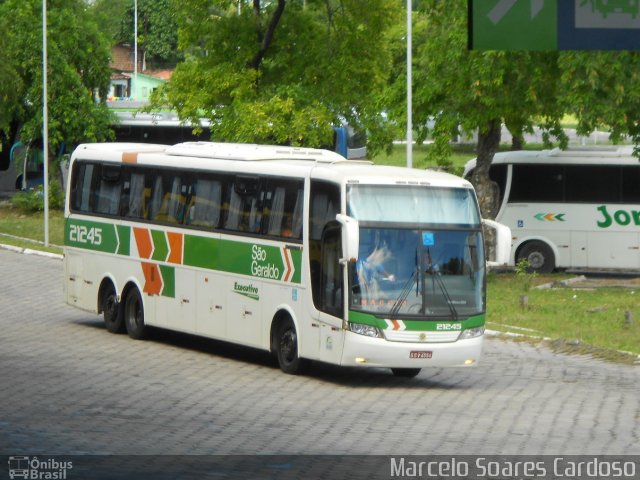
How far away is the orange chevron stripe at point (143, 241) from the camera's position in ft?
77.2

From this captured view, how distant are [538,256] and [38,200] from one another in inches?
742

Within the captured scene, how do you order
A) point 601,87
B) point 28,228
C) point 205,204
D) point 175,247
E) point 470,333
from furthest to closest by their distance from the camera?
point 28,228 < point 601,87 < point 175,247 < point 205,204 < point 470,333

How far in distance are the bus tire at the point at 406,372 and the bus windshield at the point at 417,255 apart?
172 centimetres

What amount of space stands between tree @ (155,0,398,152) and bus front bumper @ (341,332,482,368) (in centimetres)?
1758

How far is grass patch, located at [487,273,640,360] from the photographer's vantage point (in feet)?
82.2

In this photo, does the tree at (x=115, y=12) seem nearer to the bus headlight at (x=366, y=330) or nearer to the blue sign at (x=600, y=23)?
the blue sign at (x=600, y=23)

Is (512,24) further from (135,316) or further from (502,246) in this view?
(135,316)

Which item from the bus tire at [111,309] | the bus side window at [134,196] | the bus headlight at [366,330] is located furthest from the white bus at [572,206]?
the bus headlight at [366,330]

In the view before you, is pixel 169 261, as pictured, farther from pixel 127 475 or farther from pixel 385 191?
pixel 127 475

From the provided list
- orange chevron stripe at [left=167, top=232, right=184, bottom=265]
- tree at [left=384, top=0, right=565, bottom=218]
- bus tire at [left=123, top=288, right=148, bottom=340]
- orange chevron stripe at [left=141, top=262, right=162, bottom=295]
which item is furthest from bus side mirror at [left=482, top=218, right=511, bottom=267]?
tree at [left=384, top=0, right=565, bottom=218]

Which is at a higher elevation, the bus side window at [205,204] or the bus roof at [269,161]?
the bus roof at [269,161]

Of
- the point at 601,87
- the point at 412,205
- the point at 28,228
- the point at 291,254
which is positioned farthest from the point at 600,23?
the point at 28,228

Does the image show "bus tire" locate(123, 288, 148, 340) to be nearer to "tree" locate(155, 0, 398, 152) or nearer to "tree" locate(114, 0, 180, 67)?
"tree" locate(155, 0, 398, 152)

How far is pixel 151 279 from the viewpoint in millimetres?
23484
